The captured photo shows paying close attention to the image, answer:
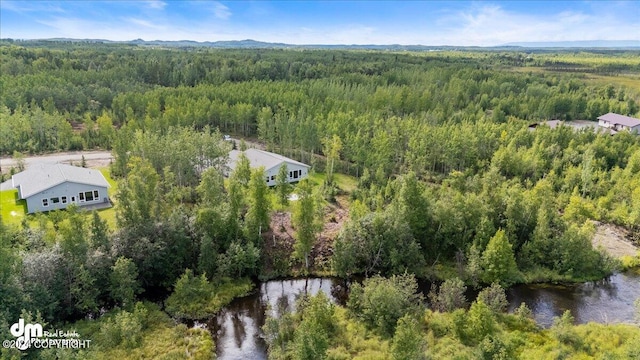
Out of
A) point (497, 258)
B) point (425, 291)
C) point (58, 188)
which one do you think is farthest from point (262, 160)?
point (497, 258)

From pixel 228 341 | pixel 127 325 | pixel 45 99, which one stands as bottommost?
pixel 228 341

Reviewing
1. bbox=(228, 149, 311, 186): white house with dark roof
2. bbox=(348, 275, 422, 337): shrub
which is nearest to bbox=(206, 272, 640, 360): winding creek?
bbox=(348, 275, 422, 337): shrub

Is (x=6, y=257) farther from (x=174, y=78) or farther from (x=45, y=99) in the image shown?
(x=174, y=78)

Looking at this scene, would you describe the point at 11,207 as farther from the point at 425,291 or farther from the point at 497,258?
the point at 497,258

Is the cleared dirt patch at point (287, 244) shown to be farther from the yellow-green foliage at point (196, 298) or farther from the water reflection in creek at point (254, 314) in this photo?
the yellow-green foliage at point (196, 298)

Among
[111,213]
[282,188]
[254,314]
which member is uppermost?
[282,188]

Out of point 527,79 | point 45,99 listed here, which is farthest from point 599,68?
point 45,99
